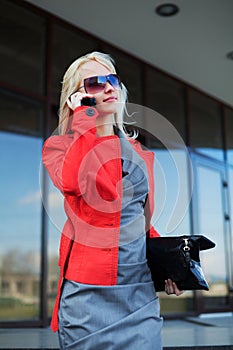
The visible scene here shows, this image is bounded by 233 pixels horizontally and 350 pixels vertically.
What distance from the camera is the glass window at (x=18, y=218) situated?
198 inches

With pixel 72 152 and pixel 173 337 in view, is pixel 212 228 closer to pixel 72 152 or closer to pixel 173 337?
pixel 173 337

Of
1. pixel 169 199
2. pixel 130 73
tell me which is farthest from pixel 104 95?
pixel 130 73

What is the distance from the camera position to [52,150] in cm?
110

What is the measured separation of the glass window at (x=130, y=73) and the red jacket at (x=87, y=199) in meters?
3.81

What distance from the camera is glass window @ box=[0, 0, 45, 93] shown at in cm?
408

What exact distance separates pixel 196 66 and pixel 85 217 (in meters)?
4.37

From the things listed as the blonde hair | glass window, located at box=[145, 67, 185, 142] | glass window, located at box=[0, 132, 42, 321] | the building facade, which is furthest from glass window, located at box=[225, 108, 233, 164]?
the blonde hair

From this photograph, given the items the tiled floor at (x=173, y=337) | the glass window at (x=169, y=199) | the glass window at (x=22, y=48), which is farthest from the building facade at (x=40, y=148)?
the glass window at (x=169, y=199)

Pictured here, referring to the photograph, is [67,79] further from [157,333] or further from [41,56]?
[41,56]

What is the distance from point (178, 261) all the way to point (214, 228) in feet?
15.1

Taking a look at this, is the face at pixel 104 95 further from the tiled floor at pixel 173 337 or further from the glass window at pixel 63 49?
the glass window at pixel 63 49

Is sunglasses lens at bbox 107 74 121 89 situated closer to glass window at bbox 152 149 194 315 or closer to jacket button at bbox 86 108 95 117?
jacket button at bbox 86 108 95 117

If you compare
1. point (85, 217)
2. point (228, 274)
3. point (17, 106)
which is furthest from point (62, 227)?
point (228, 274)

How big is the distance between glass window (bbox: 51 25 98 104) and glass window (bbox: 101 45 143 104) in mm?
365
